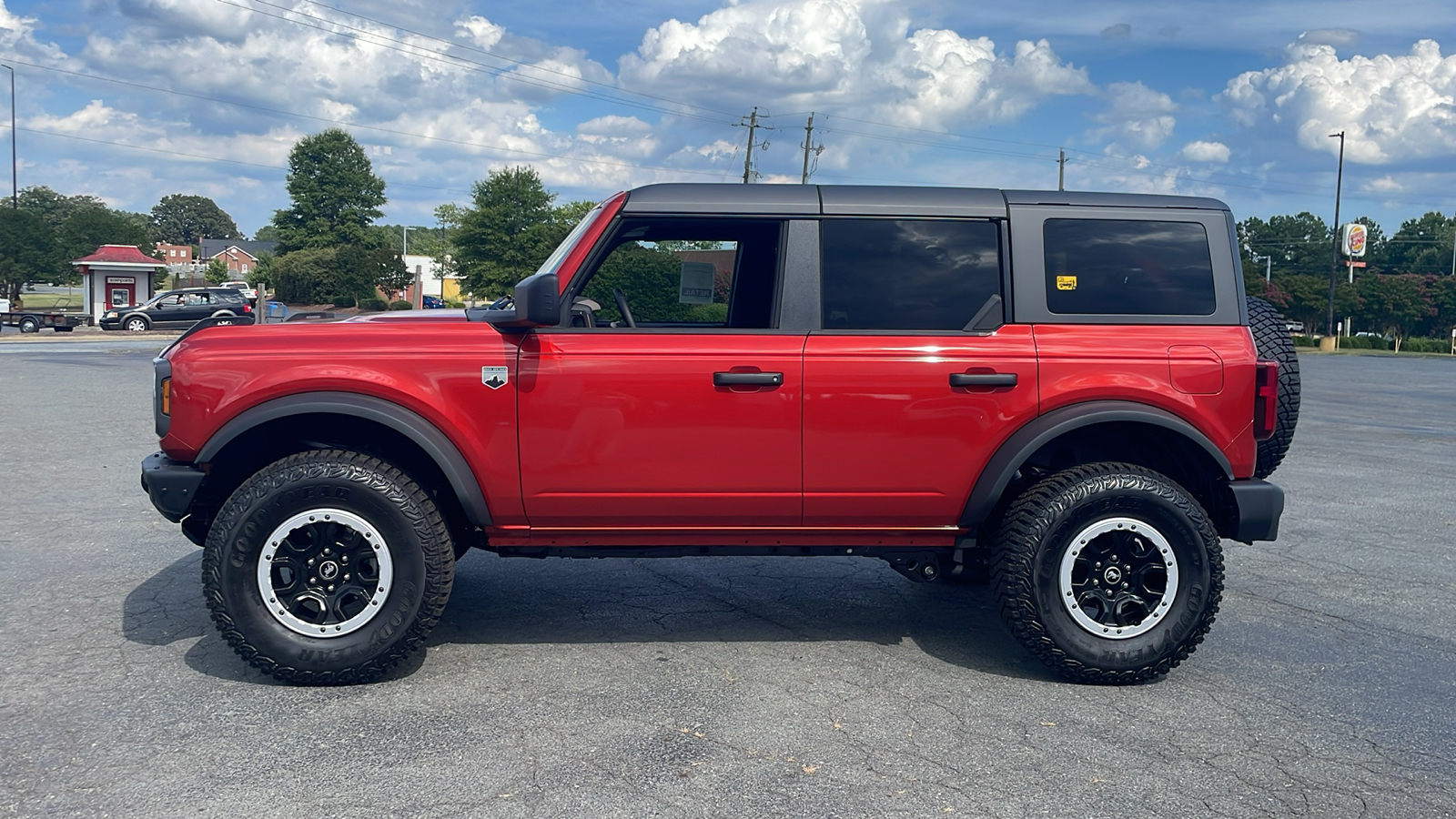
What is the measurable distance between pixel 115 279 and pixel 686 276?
59.6 metres

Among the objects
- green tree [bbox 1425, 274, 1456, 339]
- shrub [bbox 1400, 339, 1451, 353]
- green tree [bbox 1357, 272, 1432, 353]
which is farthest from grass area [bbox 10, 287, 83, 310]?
green tree [bbox 1425, 274, 1456, 339]

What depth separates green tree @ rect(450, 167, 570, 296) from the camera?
2776 inches

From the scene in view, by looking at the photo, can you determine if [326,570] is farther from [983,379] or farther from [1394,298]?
[1394,298]

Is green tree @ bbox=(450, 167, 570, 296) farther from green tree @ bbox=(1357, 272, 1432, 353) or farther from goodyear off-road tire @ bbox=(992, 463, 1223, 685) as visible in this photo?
goodyear off-road tire @ bbox=(992, 463, 1223, 685)

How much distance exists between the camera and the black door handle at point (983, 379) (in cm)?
455

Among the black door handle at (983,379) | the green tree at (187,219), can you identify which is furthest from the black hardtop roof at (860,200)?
the green tree at (187,219)

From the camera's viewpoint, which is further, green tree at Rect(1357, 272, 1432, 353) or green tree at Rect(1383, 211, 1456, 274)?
green tree at Rect(1383, 211, 1456, 274)

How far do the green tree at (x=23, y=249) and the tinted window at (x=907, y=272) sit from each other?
217 feet

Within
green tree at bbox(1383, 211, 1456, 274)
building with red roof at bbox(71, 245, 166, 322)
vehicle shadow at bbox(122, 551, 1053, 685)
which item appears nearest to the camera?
vehicle shadow at bbox(122, 551, 1053, 685)

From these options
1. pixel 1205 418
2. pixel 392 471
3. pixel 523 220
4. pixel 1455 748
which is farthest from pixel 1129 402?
pixel 523 220

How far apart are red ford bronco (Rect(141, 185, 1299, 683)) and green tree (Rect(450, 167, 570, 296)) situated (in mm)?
66329

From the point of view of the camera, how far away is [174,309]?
147 ft

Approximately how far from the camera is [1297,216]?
125500 millimetres

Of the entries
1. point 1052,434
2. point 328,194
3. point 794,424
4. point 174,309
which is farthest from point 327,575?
point 328,194
